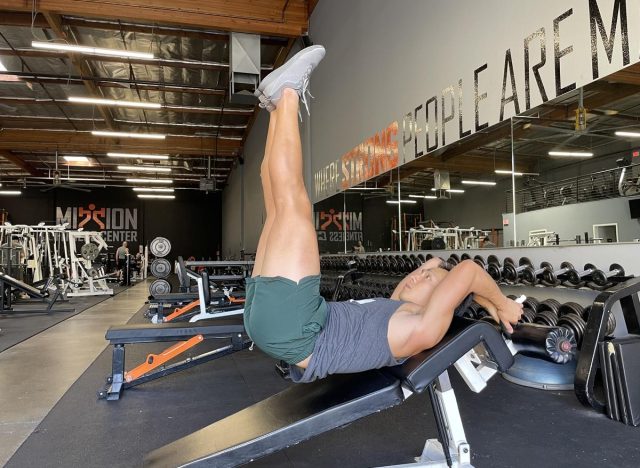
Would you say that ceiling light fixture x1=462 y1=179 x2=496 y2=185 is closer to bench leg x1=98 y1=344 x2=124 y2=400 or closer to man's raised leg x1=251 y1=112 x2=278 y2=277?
man's raised leg x1=251 y1=112 x2=278 y2=277

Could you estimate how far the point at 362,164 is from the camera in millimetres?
4484

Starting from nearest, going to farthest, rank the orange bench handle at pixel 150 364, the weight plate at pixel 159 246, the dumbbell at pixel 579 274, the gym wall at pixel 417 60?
the dumbbell at pixel 579 274
the gym wall at pixel 417 60
the orange bench handle at pixel 150 364
the weight plate at pixel 159 246

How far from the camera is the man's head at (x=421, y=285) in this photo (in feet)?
4.71

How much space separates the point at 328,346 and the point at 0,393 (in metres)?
1.98

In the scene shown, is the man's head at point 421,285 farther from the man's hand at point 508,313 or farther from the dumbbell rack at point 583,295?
the dumbbell rack at point 583,295

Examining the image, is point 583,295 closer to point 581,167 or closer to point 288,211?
point 581,167

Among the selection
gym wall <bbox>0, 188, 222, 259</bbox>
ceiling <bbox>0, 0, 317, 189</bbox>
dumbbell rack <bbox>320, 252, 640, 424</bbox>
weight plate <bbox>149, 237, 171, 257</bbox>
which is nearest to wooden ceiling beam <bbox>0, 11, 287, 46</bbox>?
ceiling <bbox>0, 0, 317, 189</bbox>

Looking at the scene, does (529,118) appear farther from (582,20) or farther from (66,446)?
(66,446)

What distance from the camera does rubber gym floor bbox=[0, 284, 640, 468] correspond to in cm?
148

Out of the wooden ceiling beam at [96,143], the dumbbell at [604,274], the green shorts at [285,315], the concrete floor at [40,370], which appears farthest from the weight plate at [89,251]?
the dumbbell at [604,274]

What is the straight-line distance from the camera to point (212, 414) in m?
1.95

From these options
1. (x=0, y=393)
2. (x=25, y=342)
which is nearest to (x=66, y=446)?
(x=0, y=393)

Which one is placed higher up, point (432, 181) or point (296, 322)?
point (432, 181)

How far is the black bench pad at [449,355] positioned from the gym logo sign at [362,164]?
2777 millimetres
